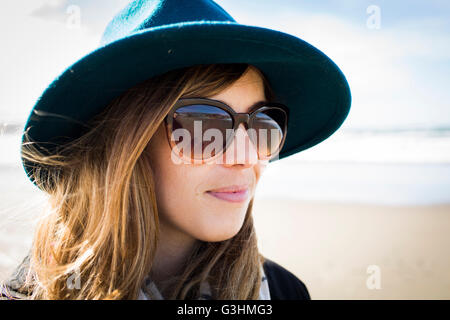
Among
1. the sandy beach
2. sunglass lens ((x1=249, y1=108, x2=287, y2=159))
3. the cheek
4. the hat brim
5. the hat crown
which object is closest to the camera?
the hat brim

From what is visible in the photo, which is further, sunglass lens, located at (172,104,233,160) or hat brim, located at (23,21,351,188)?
sunglass lens, located at (172,104,233,160)

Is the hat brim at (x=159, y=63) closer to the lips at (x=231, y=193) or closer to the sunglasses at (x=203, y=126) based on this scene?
the sunglasses at (x=203, y=126)

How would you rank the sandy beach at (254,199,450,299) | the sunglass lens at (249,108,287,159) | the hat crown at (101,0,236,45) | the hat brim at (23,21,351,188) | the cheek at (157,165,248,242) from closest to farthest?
the hat brim at (23,21,351,188)
the hat crown at (101,0,236,45)
the cheek at (157,165,248,242)
the sunglass lens at (249,108,287,159)
the sandy beach at (254,199,450,299)

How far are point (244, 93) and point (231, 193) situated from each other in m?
0.43

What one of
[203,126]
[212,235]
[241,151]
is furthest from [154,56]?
[212,235]

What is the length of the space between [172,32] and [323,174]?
7.50 m

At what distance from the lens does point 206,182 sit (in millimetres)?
1345

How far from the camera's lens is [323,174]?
8078 millimetres

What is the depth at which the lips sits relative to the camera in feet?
4.46

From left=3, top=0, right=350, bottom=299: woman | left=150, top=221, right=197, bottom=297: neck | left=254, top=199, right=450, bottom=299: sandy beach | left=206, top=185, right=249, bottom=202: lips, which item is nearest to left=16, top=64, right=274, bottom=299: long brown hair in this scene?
left=3, top=0, right=350, bottom=299: woman

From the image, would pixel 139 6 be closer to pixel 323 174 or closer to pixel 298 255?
pixel 298 255

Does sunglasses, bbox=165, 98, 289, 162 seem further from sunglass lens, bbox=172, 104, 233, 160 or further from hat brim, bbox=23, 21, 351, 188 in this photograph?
hat brim, bbox=23, 21, 351, 188

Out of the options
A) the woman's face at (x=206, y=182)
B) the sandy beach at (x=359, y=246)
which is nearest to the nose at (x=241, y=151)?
the woman's face at (x=206, y=182)

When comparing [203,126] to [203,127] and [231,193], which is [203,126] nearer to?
[203,127]
